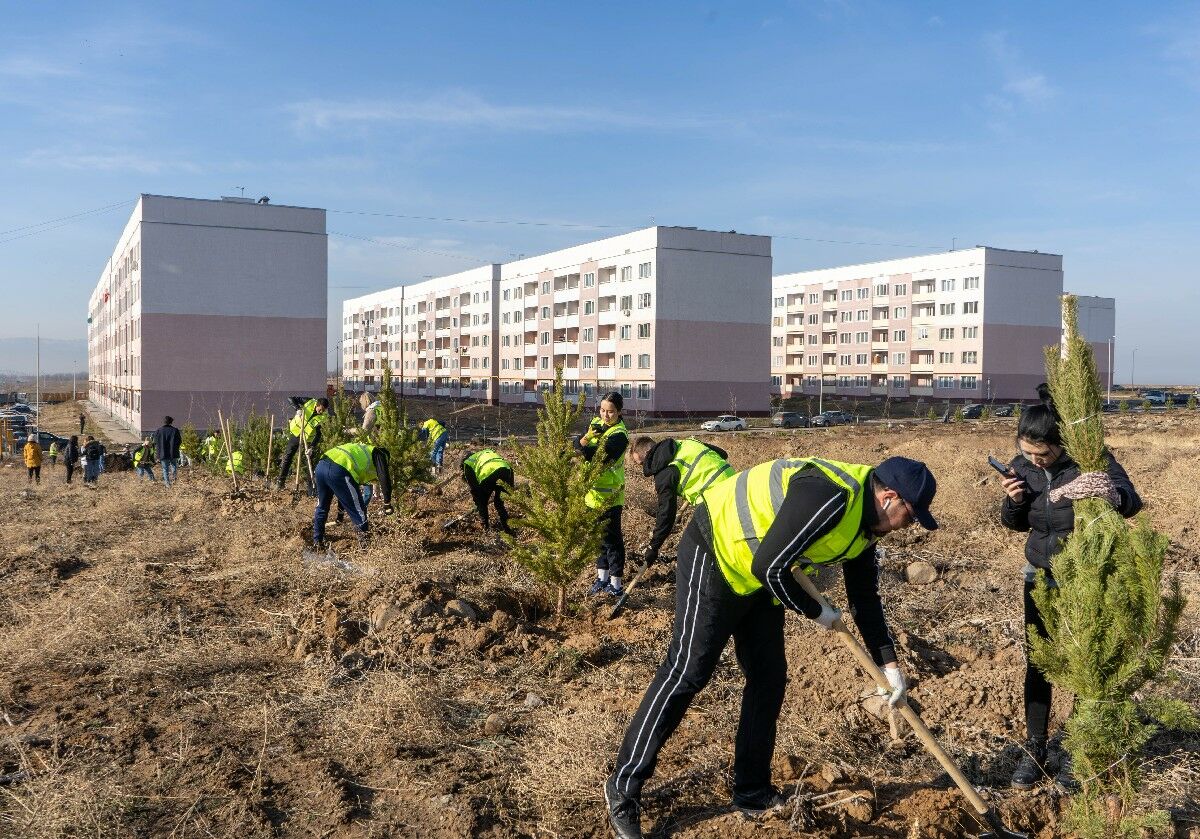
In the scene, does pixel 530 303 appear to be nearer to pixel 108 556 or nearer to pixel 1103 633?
pixel 108 556

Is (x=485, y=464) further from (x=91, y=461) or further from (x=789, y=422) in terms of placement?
(x=789, y=422)

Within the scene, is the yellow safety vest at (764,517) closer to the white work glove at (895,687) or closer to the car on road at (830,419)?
the white work glove at (895,687)

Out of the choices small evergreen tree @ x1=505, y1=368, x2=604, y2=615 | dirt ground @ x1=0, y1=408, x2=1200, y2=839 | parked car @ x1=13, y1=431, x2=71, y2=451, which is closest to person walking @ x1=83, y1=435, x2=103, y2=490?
dirt ground @ x1=0, y1=408, x2=1200, y2=839

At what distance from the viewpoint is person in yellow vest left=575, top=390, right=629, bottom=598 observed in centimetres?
704

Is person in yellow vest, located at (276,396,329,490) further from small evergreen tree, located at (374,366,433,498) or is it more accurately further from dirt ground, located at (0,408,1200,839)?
dirt ground, located at (0,408,1200,839)

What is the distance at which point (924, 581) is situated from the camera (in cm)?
808

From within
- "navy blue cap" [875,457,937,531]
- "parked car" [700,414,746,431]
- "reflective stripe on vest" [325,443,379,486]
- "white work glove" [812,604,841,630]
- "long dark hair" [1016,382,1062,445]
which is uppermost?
"long dark hair" [1016,382,1062,445]

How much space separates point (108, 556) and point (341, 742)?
229 inches

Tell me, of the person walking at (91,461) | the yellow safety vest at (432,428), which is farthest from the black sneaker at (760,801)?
the person walking at (91,461)

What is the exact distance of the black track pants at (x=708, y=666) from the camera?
3.42m

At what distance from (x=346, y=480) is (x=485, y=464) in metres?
1.43

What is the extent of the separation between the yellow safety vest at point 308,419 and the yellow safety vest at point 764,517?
927cm

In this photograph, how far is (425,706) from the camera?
15.3 feet

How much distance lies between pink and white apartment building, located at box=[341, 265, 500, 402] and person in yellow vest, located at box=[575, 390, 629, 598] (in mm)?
54926
